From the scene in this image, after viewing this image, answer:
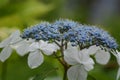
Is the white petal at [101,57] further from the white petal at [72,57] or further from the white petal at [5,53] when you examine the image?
the white petal at [5,53]

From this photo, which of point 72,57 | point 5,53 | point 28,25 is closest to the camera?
point 72,57

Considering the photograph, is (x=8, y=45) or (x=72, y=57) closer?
(x=72, y=57)

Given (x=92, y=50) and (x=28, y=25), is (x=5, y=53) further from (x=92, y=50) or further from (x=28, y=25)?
(x=28, y=25)

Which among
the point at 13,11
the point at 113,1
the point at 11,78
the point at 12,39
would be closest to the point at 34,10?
the point at 13,11

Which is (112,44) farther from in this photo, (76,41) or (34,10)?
(34,10)

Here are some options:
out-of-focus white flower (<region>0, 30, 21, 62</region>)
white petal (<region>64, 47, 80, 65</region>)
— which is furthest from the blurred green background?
white petal (<region>64, 47, 80, 65</region>)

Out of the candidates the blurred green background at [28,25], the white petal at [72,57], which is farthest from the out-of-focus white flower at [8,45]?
the blurred green background at [28,25]

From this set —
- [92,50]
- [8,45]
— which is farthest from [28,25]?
[92,50]

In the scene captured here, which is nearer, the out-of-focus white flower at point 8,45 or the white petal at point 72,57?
the white petal at point 72,57
